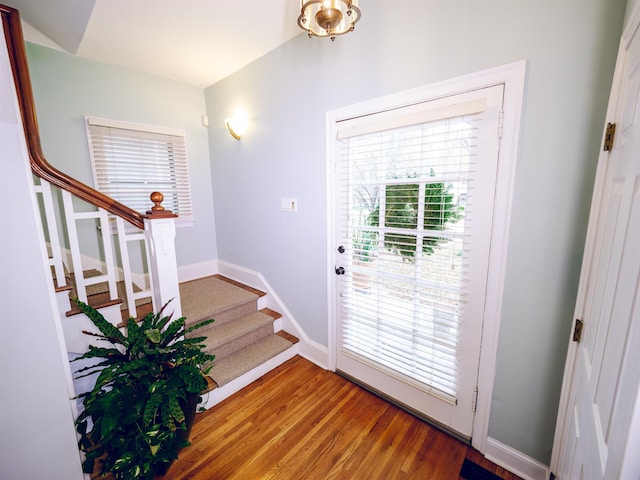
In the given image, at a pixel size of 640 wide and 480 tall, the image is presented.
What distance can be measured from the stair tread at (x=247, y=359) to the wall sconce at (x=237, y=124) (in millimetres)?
2081

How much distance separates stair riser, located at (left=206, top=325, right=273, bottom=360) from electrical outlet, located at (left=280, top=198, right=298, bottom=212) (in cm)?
114

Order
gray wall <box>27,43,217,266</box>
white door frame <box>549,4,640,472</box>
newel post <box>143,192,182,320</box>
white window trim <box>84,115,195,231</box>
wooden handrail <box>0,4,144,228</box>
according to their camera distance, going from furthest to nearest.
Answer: white window trim <box>84,115,195,231</box>, gray wall <box>27,43,217,266</box>, newel post <box>143,192,182,320</box>, wooden handrail <box>0,4,144,228</box>, white door frame <box>549,4,640,472</box>

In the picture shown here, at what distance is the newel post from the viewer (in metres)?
1.62

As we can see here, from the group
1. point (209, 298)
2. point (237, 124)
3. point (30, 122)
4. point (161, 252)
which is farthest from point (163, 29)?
point (209, 298)

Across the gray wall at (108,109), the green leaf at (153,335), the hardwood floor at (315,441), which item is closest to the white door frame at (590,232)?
the hardwood floor at (315,441)

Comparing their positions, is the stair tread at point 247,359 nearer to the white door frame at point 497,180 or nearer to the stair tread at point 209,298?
the stair tread at point 209,298

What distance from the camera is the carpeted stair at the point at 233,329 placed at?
2.09 metres

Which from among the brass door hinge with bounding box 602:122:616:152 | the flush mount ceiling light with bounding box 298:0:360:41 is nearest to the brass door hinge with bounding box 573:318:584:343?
the brass door hinge with bounding box 602:122:616:152

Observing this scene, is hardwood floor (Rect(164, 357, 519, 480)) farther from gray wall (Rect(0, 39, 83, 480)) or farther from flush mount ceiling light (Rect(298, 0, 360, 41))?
flush mount ceiling light (Rect(298, 0, 360, 41))

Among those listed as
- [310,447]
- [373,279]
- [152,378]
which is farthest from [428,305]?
[152,378]

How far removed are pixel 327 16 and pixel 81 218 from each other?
175cm

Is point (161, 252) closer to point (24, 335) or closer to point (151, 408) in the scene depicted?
point (24, 335)

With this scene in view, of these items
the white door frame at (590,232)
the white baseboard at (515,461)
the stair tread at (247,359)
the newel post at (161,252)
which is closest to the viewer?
the white door frame at (590,232)

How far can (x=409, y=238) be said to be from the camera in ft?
5.35
